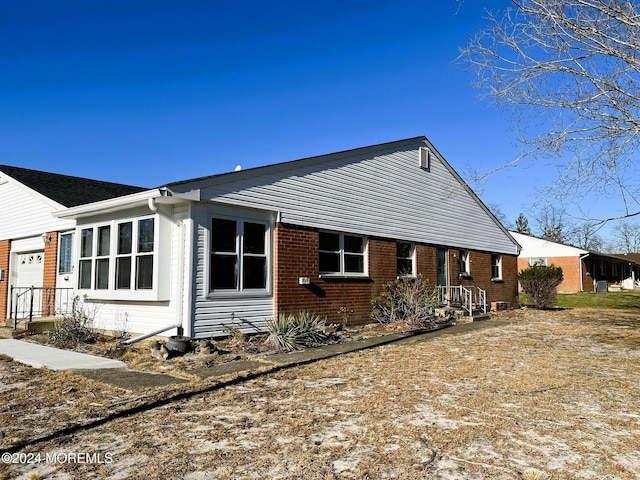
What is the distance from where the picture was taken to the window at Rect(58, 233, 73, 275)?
12.9 m

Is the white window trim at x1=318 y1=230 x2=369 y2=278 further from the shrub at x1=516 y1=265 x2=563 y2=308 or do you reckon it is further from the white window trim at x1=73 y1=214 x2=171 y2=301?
the shrub at x1=516 y1=265 x2=563 y2=308

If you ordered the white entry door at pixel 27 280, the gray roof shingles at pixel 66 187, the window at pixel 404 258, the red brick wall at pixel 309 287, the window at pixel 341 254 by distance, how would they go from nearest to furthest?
the red brick wall at pixel 309 287 < the window at pixel 341 254 < the gray roof shingles at pixel 66 187 < the white entry door at pixel 27 280 < the window at pixel 404 258

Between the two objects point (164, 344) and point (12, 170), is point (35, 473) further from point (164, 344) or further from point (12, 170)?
point (12, 170)

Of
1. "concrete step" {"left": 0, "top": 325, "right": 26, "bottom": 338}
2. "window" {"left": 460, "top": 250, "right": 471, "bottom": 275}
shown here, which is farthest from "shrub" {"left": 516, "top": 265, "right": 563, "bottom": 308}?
"concrete step" {"left": 0, "top": 325, "right": 26, "bottom": 338}

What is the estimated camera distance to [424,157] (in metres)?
16.4

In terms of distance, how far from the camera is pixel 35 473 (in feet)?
12.1

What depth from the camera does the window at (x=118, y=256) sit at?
9.92 metres

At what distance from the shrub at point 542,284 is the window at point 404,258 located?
7.83 meters

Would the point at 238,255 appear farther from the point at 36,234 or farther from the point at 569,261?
the point at 569,261

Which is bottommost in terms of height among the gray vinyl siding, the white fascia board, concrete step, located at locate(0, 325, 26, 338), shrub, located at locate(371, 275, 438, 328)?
concrete step, located at locate(0, 325, 26, 338)

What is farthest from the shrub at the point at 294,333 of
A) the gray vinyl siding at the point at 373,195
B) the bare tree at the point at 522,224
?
the bare tree at the point at 522,224

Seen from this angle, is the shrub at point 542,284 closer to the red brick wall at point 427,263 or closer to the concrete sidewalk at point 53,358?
the red brick wall at point 427,263

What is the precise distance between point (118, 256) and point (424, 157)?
1017cm

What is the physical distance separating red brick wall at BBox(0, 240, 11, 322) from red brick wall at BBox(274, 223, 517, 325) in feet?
31.0
